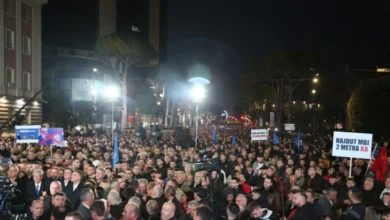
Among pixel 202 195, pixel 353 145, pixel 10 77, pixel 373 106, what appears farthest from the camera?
pixel 10 77

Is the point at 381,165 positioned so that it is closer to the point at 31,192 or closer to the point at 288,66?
the point at 31,192

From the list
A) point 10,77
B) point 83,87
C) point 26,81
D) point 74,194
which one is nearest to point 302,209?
point 74,194

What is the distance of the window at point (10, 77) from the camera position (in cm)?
3809

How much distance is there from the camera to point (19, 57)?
131 ft

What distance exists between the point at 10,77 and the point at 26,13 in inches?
253

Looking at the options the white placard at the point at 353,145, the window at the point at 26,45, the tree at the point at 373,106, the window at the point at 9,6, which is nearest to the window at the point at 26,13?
the window at the point at 26,45

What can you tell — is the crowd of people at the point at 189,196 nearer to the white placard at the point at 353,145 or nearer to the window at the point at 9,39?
the white placard at the point at 353,145

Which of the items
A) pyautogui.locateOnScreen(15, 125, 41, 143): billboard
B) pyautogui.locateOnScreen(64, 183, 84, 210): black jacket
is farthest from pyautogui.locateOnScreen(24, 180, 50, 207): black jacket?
pyautogui.locateOnScreen(15, 125, 41, 143): billboard

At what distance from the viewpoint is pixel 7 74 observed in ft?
126

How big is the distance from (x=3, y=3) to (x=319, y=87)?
128 feet

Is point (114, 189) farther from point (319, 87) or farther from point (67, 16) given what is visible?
point (67, 16)

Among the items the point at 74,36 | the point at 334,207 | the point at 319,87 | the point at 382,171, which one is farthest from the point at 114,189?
the point at 74,36

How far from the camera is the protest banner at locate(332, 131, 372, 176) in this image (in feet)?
41.2

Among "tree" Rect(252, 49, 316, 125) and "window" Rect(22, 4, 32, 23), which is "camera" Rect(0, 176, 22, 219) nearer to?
"window" Rect(22, 4, 32, 23)
